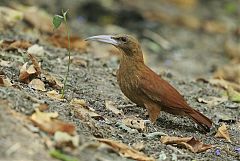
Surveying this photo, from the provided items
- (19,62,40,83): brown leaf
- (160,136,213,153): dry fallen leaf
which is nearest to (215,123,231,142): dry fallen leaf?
(160,136,213,153): dry fallen leaf

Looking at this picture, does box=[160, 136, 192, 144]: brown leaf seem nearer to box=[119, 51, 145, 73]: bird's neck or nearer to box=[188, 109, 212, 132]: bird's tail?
box=[188, 109, 212, 132]: bird's tail

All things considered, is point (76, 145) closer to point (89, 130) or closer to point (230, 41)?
point (89, 130)

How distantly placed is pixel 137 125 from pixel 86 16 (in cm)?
567

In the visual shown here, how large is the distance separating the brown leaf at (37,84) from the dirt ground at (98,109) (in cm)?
10

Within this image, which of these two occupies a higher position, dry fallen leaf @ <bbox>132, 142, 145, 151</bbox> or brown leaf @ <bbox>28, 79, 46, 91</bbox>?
brown leaf @ <bbox>28, 79, 46, 91</bbox>

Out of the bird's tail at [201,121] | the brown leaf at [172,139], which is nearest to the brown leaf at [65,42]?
the bird's tail at [201,121]

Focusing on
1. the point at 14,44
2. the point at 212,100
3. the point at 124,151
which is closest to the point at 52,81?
the point at 14,44

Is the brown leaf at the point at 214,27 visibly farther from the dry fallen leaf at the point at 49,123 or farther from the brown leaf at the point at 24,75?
the dry fallen leaf at the point at 49,123

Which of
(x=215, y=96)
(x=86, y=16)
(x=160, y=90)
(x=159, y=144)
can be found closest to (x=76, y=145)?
(x=159, y=144)

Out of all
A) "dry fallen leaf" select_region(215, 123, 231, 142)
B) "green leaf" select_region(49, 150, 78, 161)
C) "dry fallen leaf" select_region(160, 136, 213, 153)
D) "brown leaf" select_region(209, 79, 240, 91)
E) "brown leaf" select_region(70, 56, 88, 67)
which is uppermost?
"brown leaf" select_region(70, 56, 88, 67)

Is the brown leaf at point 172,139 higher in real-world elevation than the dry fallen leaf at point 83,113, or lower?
lower

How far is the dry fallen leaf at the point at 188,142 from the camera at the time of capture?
14.4 ft

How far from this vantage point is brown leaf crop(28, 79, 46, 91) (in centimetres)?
487

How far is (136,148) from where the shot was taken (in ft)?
13.5
